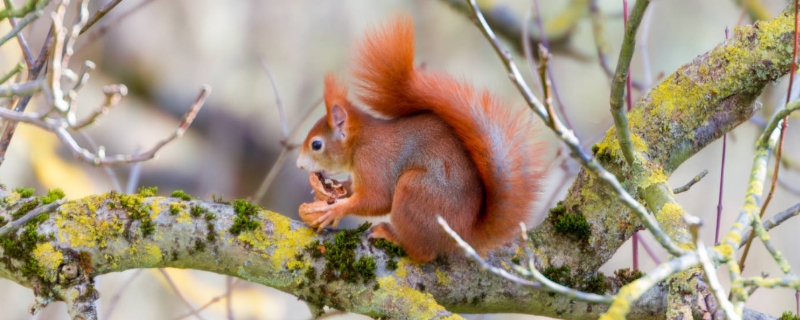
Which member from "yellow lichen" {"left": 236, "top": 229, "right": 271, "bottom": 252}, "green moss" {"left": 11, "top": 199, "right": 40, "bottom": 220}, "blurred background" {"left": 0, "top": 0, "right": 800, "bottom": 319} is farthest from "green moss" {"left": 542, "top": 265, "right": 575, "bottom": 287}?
"blurred background" {"left": 0, "top": 0, "right": 800, "bottom": 319}

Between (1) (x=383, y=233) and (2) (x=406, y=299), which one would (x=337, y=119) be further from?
(2) (x=406, y=299)

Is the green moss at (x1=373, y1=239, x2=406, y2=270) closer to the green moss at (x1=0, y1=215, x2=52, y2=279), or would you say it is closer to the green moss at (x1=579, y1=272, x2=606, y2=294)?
the green moss at (x1=579, y1=272, x2=606, y2=294)

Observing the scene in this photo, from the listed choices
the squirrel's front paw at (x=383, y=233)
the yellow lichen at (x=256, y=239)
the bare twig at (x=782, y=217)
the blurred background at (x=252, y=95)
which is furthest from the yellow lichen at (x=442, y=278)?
the blurred background at (x=252, y=95)

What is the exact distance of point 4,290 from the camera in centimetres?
320

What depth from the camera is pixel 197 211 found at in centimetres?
129

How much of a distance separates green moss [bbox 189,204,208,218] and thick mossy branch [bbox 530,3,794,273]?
2.22ft

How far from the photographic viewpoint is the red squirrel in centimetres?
140

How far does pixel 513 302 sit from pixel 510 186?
0.78 ft

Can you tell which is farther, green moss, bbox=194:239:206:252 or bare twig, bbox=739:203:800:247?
green moss, bbox=194:239:206:252

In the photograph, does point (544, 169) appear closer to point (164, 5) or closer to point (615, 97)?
point (615, 97)

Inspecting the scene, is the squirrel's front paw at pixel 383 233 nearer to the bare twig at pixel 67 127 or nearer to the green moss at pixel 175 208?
the green moss at pixel 175 208

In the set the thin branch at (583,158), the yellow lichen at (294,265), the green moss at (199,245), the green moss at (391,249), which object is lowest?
the thin branch at (583,158)

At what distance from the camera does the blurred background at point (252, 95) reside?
3.34m

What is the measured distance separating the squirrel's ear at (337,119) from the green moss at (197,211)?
1.44ft
